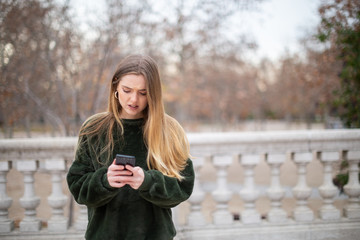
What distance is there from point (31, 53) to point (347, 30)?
4.63 m

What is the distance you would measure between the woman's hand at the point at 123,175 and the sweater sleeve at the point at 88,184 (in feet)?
0.41

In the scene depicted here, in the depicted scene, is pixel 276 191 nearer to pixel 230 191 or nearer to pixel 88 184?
pixel 230 191

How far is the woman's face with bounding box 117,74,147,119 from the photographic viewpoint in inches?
71.0

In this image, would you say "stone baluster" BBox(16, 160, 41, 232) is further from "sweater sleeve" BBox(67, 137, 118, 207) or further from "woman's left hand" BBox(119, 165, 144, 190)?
"woman's left hand" BBox(119, 165, 144, 190)

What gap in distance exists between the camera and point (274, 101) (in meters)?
30.3

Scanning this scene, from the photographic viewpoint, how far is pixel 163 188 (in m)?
1.70

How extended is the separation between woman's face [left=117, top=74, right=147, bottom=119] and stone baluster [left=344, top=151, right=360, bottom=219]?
8.27ft

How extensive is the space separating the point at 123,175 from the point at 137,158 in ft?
1.40

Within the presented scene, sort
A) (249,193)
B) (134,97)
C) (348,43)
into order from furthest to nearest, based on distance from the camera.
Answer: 1. (348,43)
2. (249,193)
3. (134,97)

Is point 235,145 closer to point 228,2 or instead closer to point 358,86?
point 358,86

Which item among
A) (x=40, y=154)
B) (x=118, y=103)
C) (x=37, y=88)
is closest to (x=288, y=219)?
(x=118, y=103)

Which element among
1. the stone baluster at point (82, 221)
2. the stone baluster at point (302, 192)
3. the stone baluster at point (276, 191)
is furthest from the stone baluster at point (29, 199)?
the stone baluster at point (302, 192)

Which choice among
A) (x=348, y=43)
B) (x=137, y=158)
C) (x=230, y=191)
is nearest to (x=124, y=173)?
(x=137, y=158)

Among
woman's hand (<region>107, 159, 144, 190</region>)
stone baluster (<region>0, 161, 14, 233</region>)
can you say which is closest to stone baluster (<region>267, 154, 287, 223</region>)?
woman's hand (<region>107, 159, 144, 190</region>)
